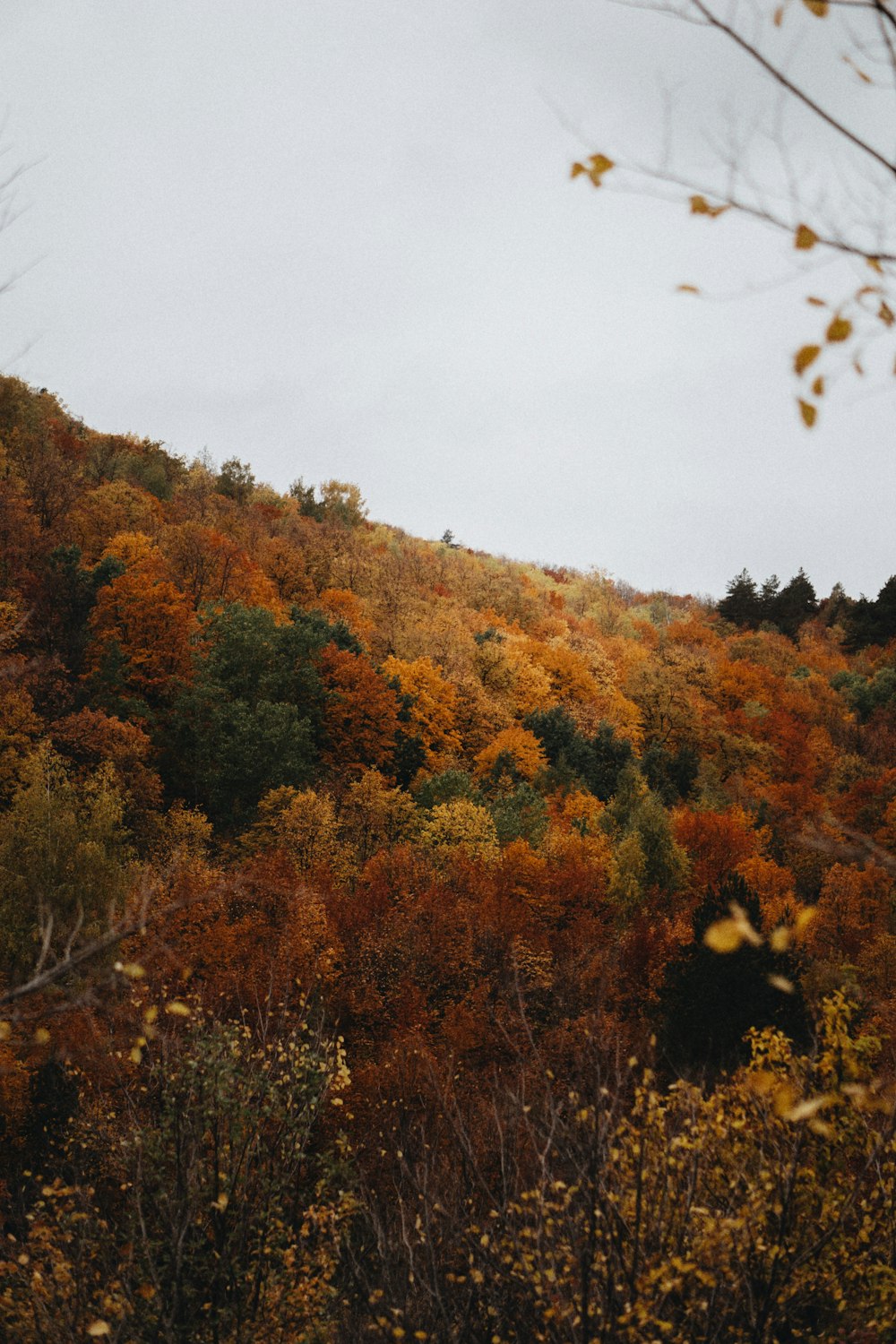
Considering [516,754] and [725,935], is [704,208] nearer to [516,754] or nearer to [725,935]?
[725,935]

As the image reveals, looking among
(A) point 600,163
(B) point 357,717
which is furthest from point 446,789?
(A) point 600,163

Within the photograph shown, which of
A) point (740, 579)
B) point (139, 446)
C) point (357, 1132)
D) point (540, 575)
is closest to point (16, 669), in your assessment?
point (357, 1132)

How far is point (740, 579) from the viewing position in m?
99.7

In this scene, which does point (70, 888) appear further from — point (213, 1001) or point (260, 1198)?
point (260, 1198)

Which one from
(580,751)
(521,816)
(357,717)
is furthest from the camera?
(580,751)

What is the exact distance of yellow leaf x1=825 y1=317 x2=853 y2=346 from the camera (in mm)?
2354

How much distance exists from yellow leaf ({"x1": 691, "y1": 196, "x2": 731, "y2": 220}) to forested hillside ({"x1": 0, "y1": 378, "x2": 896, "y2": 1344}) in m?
2.30

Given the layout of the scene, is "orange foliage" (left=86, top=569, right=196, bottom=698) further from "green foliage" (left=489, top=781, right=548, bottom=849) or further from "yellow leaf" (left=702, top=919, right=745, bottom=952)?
"yellow leaf" (left=702, top=919, right=745, bottom=952)

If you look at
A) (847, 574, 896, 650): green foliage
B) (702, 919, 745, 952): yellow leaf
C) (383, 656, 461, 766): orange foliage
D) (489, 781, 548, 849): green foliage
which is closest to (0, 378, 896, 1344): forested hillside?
(702, 919, 745, 952): yellow leaf

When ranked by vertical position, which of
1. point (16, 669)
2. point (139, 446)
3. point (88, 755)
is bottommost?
point (88, 755)

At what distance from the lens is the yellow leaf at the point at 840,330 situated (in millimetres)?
2354

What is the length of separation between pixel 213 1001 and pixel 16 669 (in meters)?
18.7

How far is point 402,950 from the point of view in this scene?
2927 centimetres

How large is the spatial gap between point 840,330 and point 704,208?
59 centimetres
